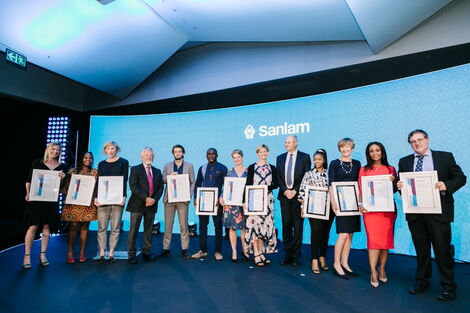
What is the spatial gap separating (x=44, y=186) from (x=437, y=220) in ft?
14.0

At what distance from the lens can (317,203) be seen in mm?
3592

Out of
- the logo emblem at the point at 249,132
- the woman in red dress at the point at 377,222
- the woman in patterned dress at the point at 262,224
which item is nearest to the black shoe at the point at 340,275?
the woman in red dress at the point at 377,222

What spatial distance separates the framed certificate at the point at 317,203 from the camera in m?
3.58

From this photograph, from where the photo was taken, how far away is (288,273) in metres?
3.59

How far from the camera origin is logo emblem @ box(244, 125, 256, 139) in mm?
6609

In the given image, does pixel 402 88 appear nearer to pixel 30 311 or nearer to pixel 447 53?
pixel 447 53

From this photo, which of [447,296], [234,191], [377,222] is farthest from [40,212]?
[447,296]

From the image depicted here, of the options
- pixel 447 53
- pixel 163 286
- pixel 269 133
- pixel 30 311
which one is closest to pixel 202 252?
pixel 163 286

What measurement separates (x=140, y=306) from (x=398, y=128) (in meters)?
4.55

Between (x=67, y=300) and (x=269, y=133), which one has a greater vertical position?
(x=269, y=133)

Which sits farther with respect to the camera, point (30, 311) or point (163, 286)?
point (163, 286)

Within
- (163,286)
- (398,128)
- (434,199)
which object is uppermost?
(398,128)

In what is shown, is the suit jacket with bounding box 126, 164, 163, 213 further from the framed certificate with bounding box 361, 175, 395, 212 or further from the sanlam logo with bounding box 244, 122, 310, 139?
the sanlam logo with bounding box 244, 122, 310, 139

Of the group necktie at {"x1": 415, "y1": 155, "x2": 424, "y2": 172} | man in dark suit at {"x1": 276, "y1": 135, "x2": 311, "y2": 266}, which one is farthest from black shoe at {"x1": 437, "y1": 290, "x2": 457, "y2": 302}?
man in dark suit at {"x1": 276, "y1": 135, "x2": 311, "y2": 266}
